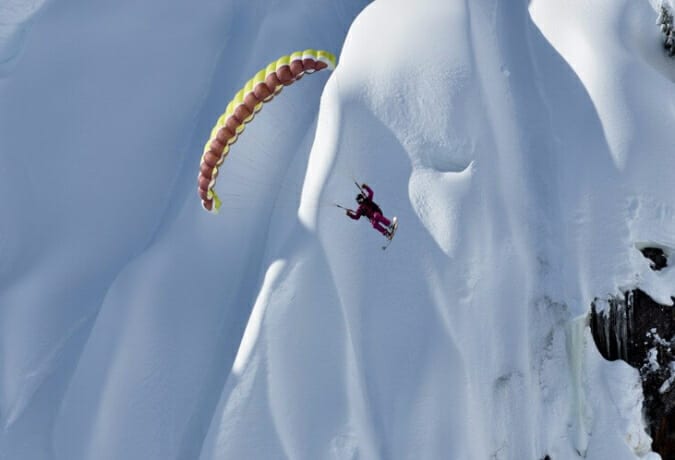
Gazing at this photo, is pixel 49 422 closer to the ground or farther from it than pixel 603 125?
closer to the ground

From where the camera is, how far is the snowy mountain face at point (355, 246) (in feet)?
A: 48.3

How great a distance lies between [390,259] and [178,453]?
7105 millimetres

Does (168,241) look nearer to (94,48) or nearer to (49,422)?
(49,422)

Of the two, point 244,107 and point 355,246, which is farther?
point 355,246

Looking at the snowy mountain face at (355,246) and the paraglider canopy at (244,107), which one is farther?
the snowy mountain face at (355,246)

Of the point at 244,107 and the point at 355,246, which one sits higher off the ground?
the point at 244,107

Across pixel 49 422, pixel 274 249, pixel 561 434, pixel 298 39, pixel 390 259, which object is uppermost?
pixel 298 39

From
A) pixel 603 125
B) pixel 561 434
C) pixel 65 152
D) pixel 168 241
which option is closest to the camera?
pixel 561 434

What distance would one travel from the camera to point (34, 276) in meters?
17.5

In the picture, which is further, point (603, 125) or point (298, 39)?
point (298, 39)

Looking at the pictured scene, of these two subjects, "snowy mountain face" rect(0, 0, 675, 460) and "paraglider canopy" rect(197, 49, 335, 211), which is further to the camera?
"snowy mountain face" rect(0, 0, 675, 460)

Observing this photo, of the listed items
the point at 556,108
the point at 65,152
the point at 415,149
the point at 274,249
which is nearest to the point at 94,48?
the point at 65,152

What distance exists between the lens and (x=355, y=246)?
50.7ft

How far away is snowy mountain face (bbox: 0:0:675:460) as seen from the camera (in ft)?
48.3
